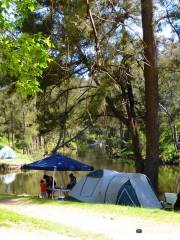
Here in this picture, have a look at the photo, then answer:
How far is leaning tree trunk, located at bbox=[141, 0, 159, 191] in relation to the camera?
57.8ft

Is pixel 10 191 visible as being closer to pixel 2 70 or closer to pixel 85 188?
pixel 85 188

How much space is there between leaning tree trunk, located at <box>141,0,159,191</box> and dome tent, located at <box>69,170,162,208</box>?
2.27m

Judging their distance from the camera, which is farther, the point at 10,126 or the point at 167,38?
the point at 10,126

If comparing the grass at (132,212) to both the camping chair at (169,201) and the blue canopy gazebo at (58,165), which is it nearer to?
the camping chair at (169,201)

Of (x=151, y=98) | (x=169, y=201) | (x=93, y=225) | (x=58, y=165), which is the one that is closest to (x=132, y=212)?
(x=93, y=225)

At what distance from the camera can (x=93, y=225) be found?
412 inches

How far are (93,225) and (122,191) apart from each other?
16.7 ft

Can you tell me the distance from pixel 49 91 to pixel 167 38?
5.57 meters

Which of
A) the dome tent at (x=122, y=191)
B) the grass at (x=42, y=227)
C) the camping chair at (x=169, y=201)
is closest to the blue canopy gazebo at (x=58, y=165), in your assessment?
the dome tent at (x=122, y=191)

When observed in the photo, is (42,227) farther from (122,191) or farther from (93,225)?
(122,191)

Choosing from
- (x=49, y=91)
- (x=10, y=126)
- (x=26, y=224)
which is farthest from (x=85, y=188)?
(x=10, y=126)

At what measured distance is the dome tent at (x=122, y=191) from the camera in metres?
15.3

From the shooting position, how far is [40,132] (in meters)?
20.7

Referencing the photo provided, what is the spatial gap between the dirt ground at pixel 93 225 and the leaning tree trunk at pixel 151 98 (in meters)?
5.97
